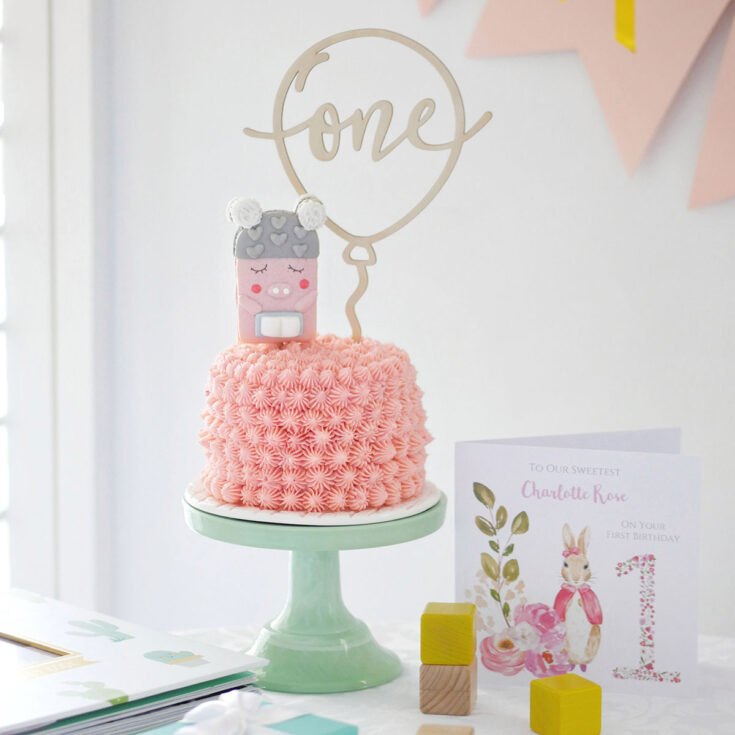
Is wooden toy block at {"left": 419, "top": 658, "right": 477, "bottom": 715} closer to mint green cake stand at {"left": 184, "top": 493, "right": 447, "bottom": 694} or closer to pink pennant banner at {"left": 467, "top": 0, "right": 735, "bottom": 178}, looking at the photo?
mint green cake stand at {"left": 184, "top": 493, "right": 447, "bottom": 694}

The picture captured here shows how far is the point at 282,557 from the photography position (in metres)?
1.91

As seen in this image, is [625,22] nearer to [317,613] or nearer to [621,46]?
[621,46]

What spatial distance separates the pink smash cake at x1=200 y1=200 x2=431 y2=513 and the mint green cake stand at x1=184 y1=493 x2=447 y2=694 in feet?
0.12

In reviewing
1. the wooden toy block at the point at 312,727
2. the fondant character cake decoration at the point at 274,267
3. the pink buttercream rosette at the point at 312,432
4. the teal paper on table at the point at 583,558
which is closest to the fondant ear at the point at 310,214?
the fondant character cake decoration at the point at 274,267

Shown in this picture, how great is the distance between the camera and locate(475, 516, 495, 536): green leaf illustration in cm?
113

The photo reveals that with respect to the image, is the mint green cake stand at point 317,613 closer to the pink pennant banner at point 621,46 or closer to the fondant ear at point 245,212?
the fondant ear at point 245,212

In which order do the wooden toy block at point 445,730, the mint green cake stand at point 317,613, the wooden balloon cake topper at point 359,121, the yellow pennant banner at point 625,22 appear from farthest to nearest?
the yellow pennant banner at point 625,22, the wooden balloon cake topper at point 359,121, the mint green cake stand at point 317,613, the wooden toy block at point 445,730

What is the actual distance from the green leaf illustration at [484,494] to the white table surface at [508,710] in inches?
7.9

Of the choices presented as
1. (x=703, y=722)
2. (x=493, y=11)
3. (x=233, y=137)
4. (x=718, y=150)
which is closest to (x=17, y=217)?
(x=233, y=137)

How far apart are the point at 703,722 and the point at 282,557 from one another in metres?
1.01

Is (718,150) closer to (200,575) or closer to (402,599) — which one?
(402,599)

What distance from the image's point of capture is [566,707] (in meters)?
0.96

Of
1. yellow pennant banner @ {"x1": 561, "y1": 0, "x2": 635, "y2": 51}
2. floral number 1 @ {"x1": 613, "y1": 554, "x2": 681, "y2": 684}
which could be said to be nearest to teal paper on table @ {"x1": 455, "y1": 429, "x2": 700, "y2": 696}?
floral number 1 @ {"x1": 613, "y1": 554, "x2": 681, "y2": 684}

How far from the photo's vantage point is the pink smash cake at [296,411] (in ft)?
3.47
